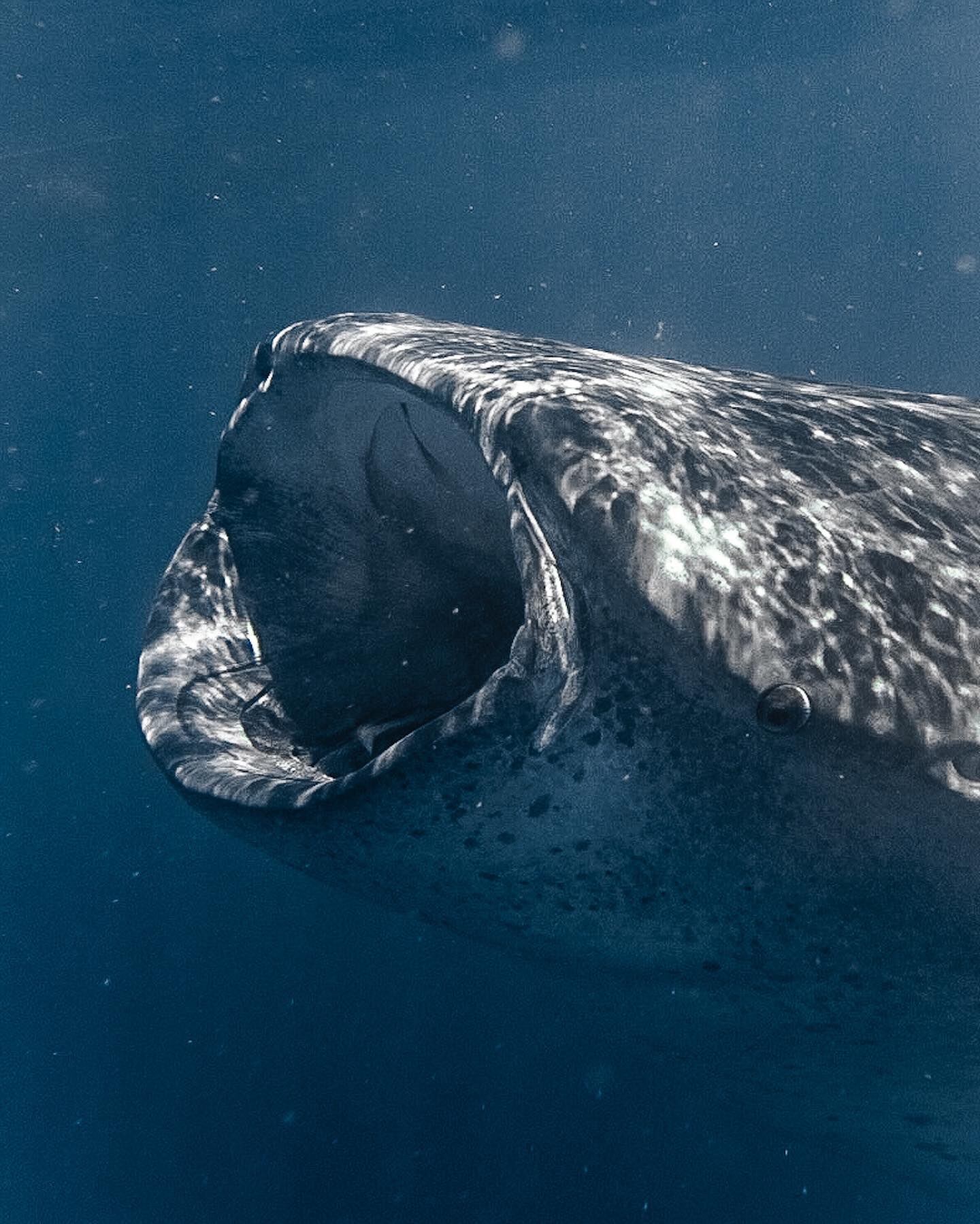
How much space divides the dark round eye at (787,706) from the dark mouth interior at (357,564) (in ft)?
4.48

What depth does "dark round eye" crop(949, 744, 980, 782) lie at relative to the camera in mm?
1586

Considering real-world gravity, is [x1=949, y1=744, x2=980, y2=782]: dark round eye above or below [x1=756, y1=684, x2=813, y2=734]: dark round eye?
below

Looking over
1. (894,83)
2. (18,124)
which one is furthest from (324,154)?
(894,83)

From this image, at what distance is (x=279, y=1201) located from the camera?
6.83m

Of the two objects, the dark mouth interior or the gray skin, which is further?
the dark mouth interior

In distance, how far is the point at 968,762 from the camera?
1.59 meters

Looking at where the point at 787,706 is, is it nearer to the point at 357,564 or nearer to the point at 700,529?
the point at 700,529

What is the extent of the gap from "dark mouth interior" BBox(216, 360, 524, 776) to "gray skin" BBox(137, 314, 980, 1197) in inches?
4.7

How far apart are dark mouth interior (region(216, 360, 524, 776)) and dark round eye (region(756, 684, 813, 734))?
1366 millimetres

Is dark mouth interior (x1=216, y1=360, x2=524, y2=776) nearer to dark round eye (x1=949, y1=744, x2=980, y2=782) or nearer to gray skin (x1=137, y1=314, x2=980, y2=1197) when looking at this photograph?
gray skin (x1=137, y1=314, x2=980, y2=1197)

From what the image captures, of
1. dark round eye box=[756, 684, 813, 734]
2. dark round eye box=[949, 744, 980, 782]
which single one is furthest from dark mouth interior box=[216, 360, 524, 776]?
dark round eye box=[949, 744, 980, 782]

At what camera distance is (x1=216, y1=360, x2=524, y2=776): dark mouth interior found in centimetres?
282

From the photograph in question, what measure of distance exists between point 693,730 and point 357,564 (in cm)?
179

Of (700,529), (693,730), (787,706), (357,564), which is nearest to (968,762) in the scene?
(787,706)
